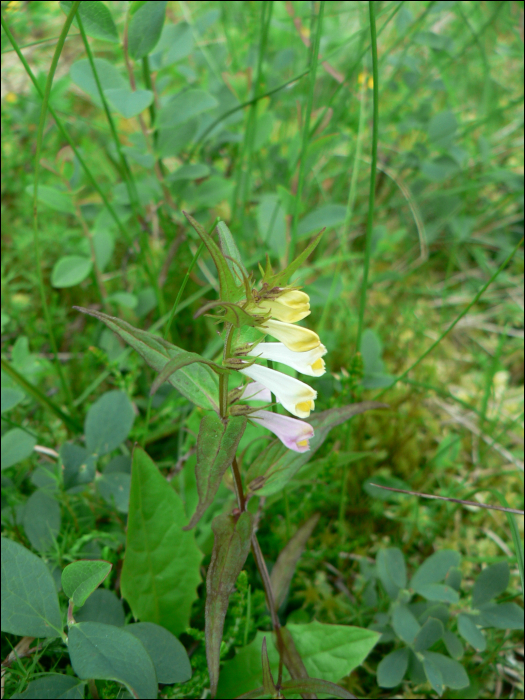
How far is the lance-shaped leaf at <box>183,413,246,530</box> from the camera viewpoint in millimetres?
613

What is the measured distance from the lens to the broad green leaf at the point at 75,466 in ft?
3.48

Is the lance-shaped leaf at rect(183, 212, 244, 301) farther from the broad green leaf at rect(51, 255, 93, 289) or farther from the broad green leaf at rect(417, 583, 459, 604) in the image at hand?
the broad green leaf at rect(51, 255, 93, 289)

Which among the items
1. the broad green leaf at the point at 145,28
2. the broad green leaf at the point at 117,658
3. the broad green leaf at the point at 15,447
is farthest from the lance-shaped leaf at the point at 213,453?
the broad green leaf at the point at 145,28

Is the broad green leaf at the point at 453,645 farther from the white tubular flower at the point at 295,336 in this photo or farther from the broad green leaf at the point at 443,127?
the broad green leaf at the point at 443,127

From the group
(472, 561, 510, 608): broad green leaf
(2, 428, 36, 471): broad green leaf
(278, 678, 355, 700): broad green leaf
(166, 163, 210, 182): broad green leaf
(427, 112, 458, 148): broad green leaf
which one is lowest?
(472, 561, 510, 608): broad green leaf

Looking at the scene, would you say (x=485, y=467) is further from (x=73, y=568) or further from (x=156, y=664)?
(x=73, y=568)

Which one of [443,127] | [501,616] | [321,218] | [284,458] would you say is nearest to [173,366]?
[284,458]

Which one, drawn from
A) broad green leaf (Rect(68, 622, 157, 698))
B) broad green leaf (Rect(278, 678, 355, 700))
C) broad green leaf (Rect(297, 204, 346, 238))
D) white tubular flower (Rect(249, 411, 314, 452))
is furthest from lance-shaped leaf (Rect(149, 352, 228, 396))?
broad green leaf (Rect(297, 204, 346, 238))

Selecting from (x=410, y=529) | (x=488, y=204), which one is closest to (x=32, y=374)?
(x=410, y=529)

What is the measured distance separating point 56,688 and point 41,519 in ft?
1.11

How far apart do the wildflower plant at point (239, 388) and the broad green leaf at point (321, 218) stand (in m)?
0.87

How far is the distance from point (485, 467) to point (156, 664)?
109 cm

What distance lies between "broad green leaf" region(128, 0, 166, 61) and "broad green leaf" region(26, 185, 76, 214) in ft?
1.48

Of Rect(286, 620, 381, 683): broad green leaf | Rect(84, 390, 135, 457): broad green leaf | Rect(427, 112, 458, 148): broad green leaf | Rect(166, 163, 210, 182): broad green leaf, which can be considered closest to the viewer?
Rect(286, 620, 381, 683): broad green leaf
